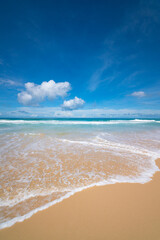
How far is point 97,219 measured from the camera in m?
2.17

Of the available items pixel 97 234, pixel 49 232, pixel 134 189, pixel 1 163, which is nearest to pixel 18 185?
pixel 49 232

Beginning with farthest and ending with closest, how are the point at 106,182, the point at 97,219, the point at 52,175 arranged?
1. the point at 52,175
2. the point at 106,182
3. the point at 97,219

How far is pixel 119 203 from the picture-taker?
102 inches

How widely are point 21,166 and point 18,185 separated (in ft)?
4.39

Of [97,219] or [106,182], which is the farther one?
[106,182]

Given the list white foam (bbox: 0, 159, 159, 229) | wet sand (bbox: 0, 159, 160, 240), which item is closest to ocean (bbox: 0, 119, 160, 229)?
white foam (bbox: 0, 159, 159, 229)

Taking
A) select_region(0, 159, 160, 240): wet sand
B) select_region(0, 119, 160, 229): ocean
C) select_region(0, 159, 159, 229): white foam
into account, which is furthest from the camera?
select_region(0, 119, 160, 229): ocean

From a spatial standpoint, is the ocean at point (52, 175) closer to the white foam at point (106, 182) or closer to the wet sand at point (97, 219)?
the white foam at point (106, 182)

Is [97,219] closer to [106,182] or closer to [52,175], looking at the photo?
[106,182]

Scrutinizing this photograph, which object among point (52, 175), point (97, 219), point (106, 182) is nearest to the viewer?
point (97, 219)

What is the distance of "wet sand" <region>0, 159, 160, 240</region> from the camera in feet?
6.23

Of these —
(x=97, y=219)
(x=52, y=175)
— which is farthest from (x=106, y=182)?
(x=52, y=175)

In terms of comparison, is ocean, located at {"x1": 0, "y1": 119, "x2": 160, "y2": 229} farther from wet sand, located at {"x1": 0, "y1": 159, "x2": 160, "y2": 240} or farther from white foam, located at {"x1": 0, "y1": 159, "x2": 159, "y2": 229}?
wet sand, located at {"x1": 0, "y1": 159, "x2": 160, "y2": 240}

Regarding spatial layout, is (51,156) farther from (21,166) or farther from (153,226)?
(153,226)
